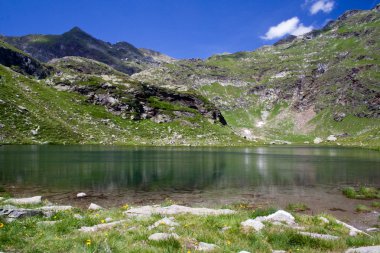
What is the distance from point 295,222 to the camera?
21672 millimetres

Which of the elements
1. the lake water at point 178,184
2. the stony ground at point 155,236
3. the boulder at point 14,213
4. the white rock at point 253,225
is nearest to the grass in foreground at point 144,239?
the stony ground at point 155,236

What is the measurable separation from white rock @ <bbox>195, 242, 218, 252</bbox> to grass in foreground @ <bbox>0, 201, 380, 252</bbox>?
0.25 m

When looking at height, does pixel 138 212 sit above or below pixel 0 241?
below

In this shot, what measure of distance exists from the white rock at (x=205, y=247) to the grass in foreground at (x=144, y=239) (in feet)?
0.81

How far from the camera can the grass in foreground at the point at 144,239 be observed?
12.4m


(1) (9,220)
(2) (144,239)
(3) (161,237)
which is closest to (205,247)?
(3) (161,237)

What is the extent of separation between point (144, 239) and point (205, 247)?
2657 millimetres

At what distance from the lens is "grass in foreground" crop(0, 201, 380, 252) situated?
12359 millimetres

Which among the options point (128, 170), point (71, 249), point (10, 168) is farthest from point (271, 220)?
point (10, 168)

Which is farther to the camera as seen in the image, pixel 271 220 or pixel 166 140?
pixel 166 140

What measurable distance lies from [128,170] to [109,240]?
50623mm

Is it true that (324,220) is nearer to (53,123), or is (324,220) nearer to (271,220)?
(271,220)

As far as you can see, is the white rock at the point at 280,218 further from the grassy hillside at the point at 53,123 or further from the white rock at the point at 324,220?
the grassy hillside at the point at 53,123

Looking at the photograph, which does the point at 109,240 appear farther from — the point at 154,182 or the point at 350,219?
the point at 154,182
